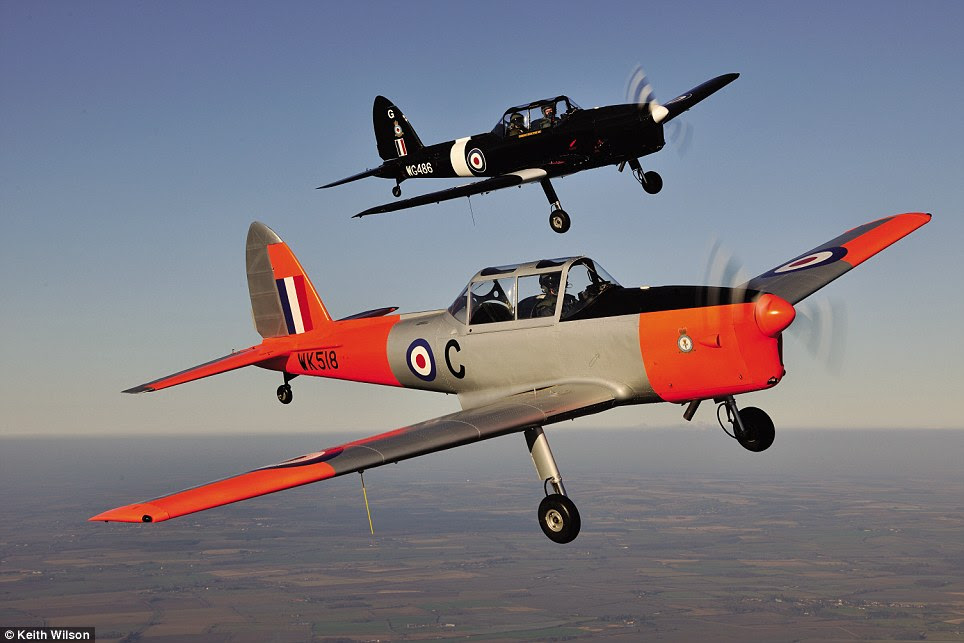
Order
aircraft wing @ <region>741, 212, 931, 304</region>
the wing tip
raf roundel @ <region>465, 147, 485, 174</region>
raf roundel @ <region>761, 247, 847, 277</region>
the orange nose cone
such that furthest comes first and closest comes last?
raf roundel @ <region>465, 147, 485, 174</region>
the wing tip
raf roundel @ <region>761, 247, 847, 277</region>
aircraft wing @ <region>741, 212, 931, 304</region>
the orange nose cone

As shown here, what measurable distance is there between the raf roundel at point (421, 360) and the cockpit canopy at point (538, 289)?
1.25m

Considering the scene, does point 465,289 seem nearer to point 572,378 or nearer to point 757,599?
point 572,378

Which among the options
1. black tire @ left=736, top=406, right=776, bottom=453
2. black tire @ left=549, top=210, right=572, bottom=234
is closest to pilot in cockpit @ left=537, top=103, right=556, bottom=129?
black tire @ left=549, top=210, right=572, bottom=234

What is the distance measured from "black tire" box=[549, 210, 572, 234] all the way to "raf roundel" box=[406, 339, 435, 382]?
5.34 meters

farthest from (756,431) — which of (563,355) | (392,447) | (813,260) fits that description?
(392,447)

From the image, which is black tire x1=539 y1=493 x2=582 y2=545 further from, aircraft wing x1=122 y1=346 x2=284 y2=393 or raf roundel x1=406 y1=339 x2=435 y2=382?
aircraft wing x1=122 y1=346 x2=284 y2=393

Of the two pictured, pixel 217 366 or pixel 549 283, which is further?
pixel 217 366

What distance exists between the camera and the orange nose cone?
10.3m

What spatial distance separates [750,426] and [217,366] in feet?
31.3

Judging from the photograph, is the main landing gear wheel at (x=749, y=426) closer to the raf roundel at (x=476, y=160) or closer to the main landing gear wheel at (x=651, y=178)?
the main landing gear wheel at (x=651, y=178)

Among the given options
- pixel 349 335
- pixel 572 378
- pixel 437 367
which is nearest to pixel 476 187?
pixel 349 335

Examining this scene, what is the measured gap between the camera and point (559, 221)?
17.5 metres

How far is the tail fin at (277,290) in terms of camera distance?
16.4m

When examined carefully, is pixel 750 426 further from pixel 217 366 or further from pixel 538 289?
pixel 217 366
